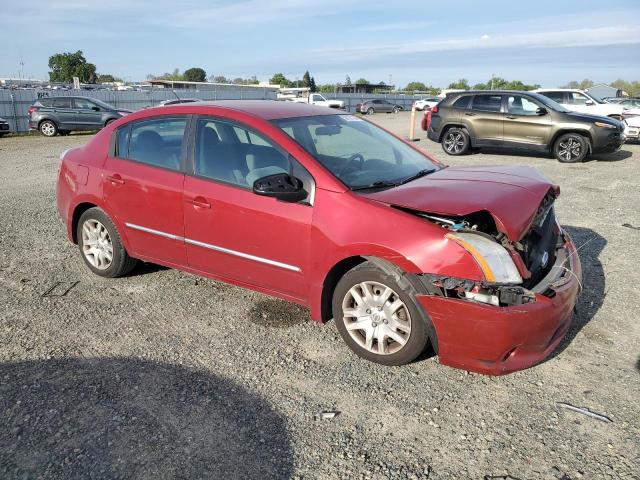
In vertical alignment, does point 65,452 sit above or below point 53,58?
below

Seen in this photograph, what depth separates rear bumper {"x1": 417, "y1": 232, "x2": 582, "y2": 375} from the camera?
10.1 feet

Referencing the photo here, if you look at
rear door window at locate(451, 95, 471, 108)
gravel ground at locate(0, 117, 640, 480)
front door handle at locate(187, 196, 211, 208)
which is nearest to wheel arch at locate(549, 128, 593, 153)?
rear door window at locate(451, 95, 471, 108)

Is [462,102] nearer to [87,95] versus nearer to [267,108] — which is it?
[267,108]

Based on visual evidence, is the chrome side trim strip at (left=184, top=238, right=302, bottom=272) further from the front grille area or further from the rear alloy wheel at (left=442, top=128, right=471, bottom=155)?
the rear alloy wheel at (left=442, top=128, right=471, bottom=155)

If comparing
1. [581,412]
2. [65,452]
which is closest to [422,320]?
[581,412]

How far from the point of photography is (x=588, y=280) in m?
5.07

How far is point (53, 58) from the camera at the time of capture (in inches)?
3821

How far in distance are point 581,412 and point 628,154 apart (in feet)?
46.1

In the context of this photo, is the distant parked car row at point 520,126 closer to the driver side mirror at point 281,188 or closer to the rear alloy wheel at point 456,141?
the rear alloy wheel at point 456,141

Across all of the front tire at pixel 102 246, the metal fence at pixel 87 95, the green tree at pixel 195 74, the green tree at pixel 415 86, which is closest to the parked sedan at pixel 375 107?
the metal fence at pixel 87 95

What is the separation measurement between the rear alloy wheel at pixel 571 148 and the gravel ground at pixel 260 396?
8804 millimetres

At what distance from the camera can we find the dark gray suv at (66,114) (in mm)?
22016

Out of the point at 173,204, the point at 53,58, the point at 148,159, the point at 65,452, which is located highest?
the point at 53,58

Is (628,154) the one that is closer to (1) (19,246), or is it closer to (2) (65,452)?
(1) (19,246)
